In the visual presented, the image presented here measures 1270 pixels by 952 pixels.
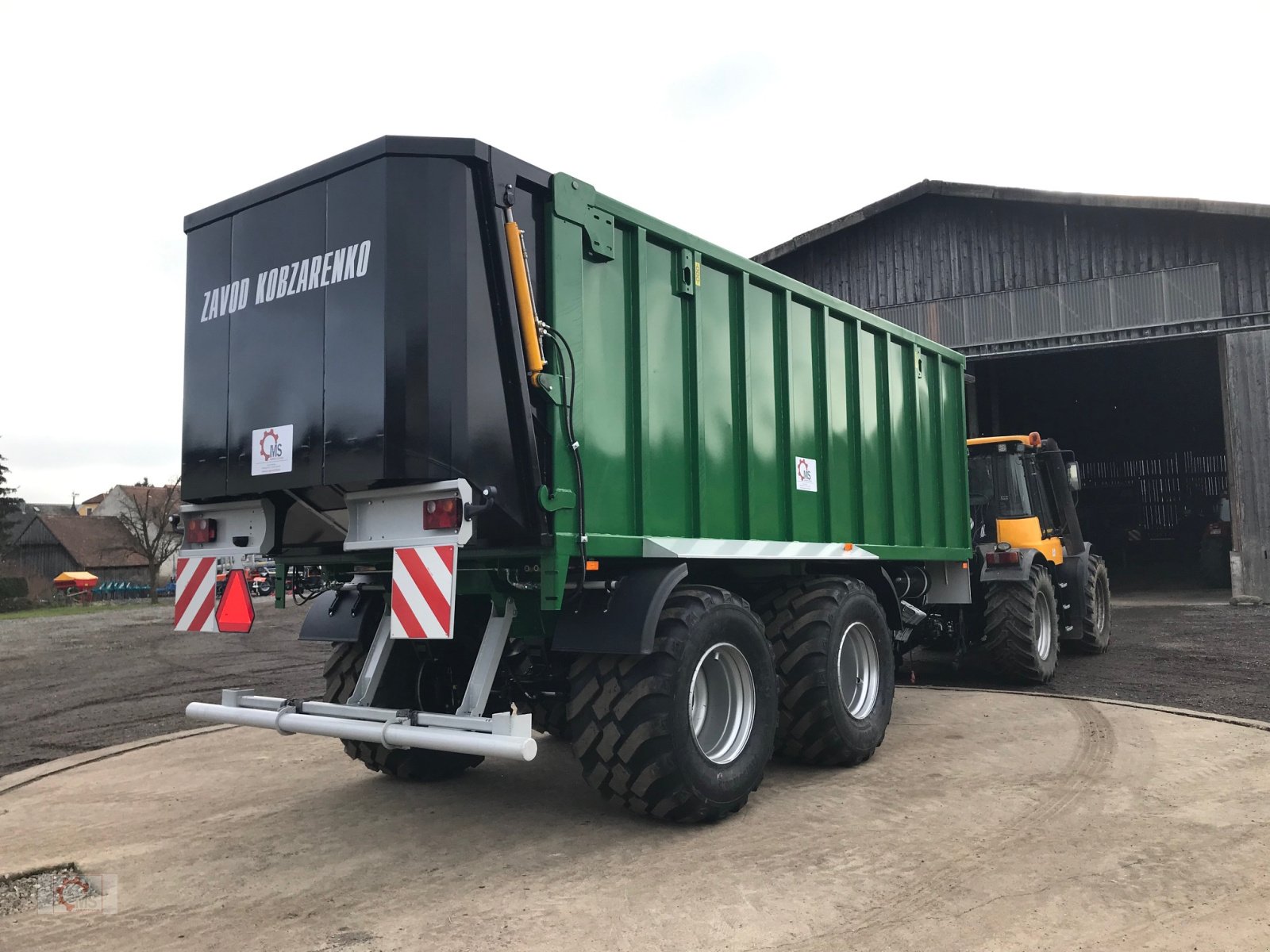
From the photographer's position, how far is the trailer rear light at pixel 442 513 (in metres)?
4.16

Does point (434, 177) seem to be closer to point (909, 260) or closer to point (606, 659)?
point (606, 659)

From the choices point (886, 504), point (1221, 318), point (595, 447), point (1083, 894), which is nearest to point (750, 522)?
point (595, 447)

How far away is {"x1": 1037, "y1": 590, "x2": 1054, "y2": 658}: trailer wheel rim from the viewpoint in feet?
31.6

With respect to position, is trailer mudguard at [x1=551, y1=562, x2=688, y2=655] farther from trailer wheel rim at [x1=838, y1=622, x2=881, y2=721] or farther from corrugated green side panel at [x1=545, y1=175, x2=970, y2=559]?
trailer wheel rim at [x1=838, y1=622, x2=881, y2=721]

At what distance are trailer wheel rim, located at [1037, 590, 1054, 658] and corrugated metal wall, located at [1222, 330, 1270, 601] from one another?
10335 millimetres

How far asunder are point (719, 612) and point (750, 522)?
3.09ft

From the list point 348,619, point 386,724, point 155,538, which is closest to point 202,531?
point 348,619

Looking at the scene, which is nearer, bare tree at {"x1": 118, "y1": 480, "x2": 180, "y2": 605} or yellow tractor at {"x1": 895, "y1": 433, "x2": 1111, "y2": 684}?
yellow tractor at {"x1": 895, "y1": 433, "x2": 1111, "y2": 684}

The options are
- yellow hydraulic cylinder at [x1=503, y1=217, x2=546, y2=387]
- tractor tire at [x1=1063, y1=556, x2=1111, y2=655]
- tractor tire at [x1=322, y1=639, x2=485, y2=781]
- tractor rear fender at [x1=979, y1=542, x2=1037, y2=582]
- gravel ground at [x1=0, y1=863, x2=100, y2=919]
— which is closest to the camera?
gravel ground at [x1=0, y1=863, x2=100, y2=919]

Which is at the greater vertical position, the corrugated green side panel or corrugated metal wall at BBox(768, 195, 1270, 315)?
corrugated metal wall at BBox(768, 195, 1270, 315)

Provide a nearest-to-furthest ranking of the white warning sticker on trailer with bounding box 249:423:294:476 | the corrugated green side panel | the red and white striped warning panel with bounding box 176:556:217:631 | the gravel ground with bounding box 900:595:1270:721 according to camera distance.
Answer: the white warning sticker on trailer with bounding box 249:423:294:476 < the corrugated green side panel < the red and white striped warning panel with bounding box 176:556:217:631 < the gravel ground with bounding box 900:595:1270:721

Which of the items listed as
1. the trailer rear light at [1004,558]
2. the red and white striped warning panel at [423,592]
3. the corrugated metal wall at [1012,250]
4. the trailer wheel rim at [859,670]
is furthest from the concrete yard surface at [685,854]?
the corrugated metal wall at [1012,250]

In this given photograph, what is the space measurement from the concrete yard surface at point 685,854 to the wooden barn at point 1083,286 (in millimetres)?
13272

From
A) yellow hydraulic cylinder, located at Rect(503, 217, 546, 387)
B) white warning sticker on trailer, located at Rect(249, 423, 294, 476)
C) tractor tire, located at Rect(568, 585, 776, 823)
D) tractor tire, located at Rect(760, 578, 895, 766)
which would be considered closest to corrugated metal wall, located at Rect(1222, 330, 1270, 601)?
tractor tire, located at Rect(760, 578, 895, 766)
